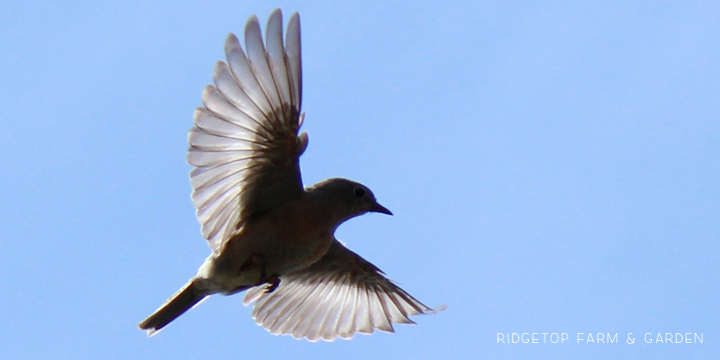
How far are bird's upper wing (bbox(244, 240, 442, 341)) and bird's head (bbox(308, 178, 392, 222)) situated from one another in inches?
63.7

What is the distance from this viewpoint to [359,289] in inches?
468

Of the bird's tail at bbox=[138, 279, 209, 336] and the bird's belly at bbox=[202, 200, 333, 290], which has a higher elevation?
the bird's belly at bbox=[202, 200, 333, 290]

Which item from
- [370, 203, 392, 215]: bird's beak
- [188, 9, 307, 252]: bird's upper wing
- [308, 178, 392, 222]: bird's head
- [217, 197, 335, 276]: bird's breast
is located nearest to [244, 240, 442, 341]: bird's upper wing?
[370, 203, 392, 215]: bird's beak

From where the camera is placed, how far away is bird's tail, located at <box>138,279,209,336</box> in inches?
385

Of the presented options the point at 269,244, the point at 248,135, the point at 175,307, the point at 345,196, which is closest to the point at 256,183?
the point at 248,135

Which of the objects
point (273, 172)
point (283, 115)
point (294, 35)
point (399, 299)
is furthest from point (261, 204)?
point (399, 299)

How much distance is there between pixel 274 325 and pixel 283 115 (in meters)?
3.65

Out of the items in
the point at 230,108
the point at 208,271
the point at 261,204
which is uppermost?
the point at 230,108

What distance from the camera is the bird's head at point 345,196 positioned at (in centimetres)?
983

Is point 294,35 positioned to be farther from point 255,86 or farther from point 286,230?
point 286,230

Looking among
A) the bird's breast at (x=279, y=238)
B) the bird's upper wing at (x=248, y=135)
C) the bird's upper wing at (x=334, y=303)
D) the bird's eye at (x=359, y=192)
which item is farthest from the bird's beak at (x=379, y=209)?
the bird's upper wing at (x=334, y=303)

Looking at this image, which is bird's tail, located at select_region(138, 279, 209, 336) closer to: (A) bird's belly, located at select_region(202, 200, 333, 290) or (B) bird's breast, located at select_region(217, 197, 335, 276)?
(A) bird's belly, located at select_region(202, 200, 333, 290)

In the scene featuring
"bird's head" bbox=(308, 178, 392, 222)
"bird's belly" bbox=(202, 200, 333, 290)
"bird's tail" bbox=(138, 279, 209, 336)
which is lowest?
"bird's tail" bbox=(138, 279, 209, 336)

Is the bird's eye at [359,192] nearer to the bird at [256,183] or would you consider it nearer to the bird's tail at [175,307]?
the bird at [256,183]
